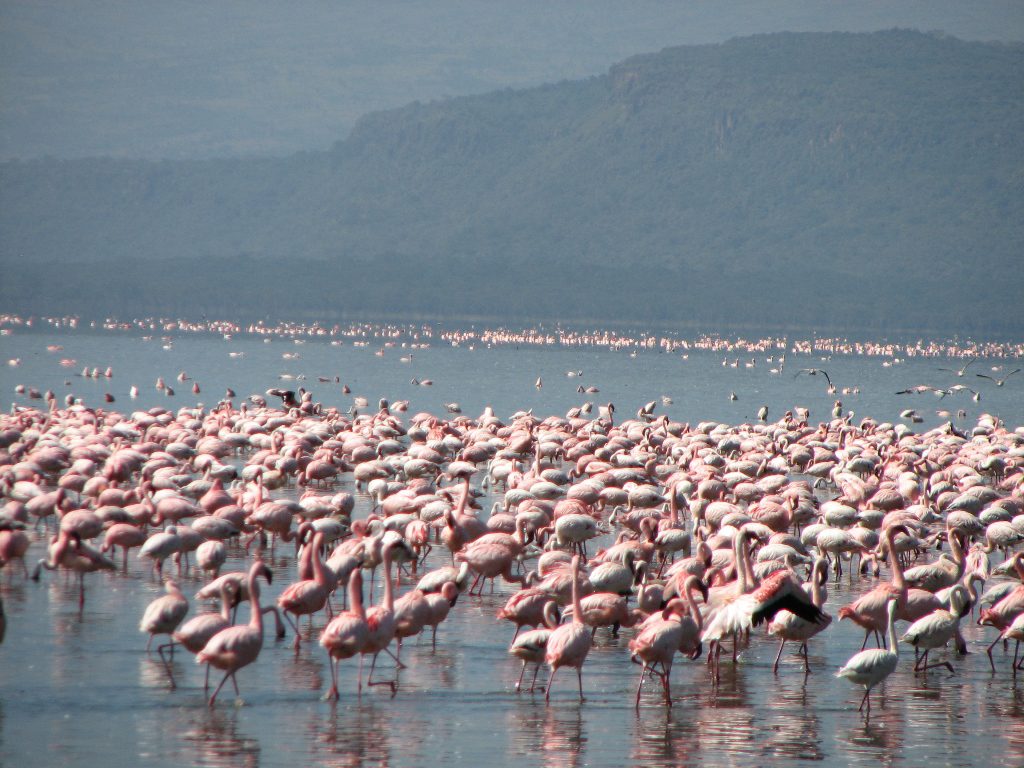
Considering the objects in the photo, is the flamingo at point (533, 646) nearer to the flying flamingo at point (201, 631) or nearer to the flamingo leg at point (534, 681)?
the flamingo leg at point (534, 681)

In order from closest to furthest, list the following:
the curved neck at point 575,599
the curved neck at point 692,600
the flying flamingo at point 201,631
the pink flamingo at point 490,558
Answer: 1. the flying flamingo at point 201,631
2. the curved neck at point 692,600
3. the curved neck at point 575,599
4. the pink flamingo at point 490,558

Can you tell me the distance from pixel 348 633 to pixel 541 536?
6.17 m

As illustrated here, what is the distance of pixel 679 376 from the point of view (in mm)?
72562

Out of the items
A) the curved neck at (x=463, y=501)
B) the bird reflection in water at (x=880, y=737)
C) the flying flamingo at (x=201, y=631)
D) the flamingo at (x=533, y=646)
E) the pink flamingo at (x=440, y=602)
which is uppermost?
the curved neck at (x=463, y=501)

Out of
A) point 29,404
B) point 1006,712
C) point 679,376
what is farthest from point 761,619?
point 679,376

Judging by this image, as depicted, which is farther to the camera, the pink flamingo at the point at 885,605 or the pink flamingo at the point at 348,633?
the pink flamingo at the point at 885,605

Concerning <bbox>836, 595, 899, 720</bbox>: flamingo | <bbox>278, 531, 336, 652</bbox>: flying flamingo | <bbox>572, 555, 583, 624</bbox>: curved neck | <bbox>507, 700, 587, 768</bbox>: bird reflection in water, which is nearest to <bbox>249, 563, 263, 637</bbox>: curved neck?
<bbox>278, 531, 336, 652</bbox>: flying flamingo

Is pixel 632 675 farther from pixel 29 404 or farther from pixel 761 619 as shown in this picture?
pixel 29 404

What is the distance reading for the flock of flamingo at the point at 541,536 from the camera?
36.9 feet

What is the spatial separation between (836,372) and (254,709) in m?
74.9

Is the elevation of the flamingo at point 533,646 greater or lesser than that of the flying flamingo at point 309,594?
lesser

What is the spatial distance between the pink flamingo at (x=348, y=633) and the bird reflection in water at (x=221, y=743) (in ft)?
2.81

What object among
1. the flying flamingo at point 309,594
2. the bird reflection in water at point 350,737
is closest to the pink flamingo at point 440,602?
the flying flamingo at point 309,594

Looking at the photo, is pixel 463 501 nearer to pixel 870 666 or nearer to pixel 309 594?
pixel 309 594
